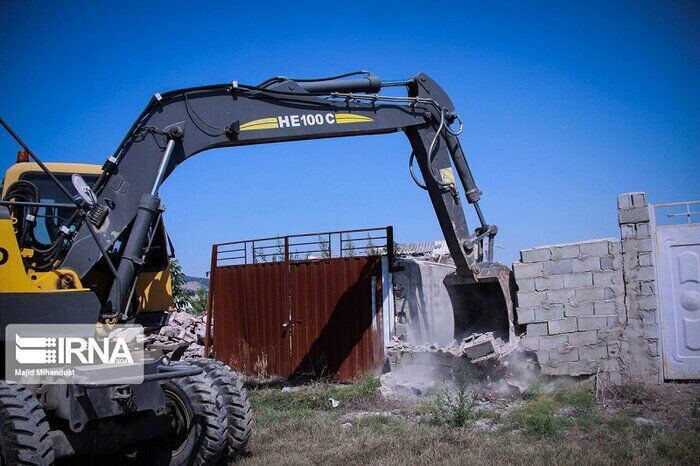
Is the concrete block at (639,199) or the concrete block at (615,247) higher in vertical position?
the concrete block at (639,199)

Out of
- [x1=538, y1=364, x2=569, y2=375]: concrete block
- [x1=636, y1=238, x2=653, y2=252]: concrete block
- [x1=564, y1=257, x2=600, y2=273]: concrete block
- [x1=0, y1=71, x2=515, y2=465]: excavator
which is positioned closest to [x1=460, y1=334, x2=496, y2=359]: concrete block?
[x1=538, y1=364, x2=569, y2=375]: concrete block

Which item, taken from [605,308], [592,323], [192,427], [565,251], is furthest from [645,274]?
[192,427]

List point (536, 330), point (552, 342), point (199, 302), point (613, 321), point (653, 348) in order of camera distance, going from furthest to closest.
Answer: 1. point (199, 302)
2. point (536, 330)
3. point (552, 342)
4. point (613, 321)
5. point (653, 348)

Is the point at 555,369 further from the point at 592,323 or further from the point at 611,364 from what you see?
the point at 592,323

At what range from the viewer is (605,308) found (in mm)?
9391

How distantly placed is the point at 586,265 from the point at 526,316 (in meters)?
1.27

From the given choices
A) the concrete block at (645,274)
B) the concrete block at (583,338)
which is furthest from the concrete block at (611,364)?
the concrete block at (645,274)

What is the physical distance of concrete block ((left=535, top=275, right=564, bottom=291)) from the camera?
976 centimetres

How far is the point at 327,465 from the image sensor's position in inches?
249

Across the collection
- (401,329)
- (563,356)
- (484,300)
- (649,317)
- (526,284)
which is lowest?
(563,356)

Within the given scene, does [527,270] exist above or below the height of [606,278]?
above

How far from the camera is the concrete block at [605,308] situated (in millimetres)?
9338

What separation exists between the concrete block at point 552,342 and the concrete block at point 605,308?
676 millimetres

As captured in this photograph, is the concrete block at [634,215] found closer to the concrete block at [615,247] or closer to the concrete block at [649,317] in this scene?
the concrete block at [615,247]
